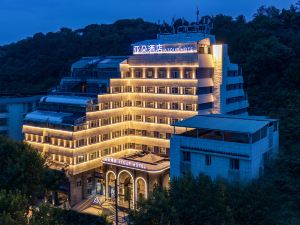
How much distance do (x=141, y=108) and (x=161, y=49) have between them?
1121 centimetres

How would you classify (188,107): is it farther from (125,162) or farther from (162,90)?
(125,162)

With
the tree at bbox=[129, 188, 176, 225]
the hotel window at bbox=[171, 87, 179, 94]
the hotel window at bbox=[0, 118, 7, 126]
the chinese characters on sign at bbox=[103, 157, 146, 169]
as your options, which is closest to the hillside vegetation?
the tree at bbox=[129, 188, 176, 225]

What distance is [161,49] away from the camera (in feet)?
215

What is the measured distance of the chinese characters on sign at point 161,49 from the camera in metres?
62.9

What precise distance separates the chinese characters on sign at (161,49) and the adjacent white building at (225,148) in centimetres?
1482

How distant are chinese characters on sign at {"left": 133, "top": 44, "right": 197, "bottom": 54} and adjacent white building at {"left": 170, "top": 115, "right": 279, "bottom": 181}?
14.8 meters

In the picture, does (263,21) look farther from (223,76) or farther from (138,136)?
(138,136)

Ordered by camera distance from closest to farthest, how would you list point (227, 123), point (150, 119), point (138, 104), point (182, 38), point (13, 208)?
point (13, 208), point (227, 123), point (182, 38), point (150, 119), point (138, 104)

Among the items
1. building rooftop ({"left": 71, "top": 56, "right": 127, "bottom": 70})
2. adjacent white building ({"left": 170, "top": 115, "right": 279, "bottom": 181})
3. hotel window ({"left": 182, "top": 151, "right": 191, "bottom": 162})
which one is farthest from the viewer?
building rooftop ({"left": 71, "top": 56, "right": 127, "bottom": 70})

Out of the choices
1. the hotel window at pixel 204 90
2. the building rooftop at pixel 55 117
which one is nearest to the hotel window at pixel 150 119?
the hotel window at pixel 204 90

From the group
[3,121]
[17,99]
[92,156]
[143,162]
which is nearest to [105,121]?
[92,156]

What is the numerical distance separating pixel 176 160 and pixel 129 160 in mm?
12989

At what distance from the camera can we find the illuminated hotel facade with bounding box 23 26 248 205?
2447 inches

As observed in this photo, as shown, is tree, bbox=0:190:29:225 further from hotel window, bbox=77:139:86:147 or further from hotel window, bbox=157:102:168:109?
hotel window, bbox=157:102:168:109
